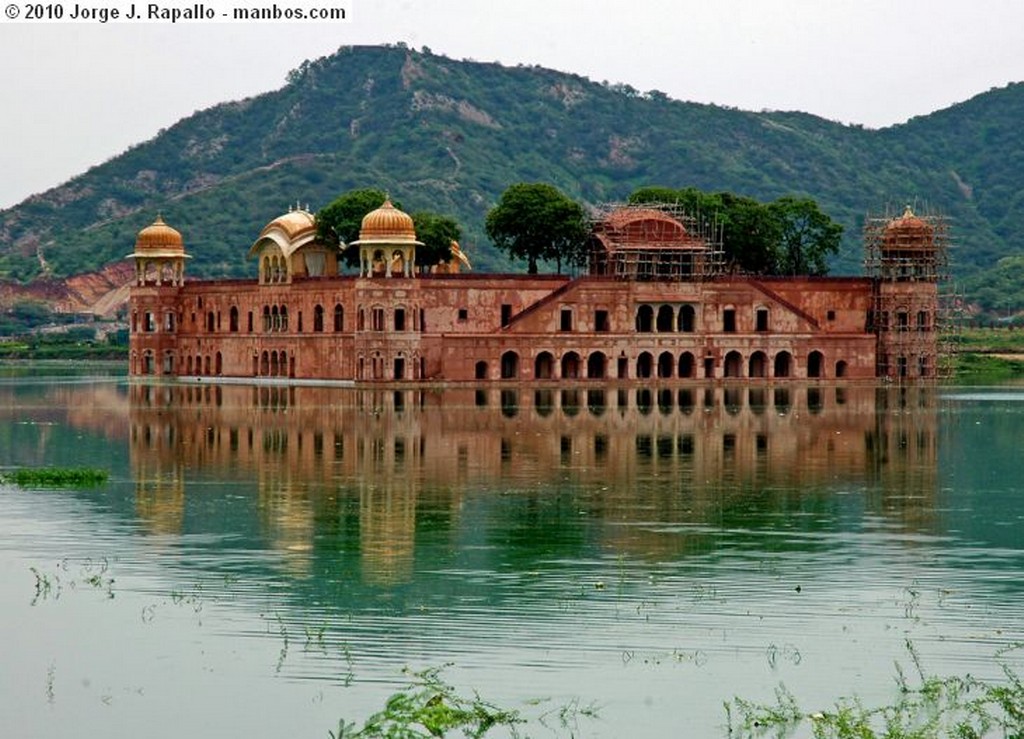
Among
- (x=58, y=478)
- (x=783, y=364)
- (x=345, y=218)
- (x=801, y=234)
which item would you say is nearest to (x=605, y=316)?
(x=783, y=364)

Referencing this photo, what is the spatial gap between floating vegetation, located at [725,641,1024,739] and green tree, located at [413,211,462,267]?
2976 inches

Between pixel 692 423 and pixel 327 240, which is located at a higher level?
pixel 327 240

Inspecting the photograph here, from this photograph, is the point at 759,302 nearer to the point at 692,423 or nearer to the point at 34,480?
the point at 692,423

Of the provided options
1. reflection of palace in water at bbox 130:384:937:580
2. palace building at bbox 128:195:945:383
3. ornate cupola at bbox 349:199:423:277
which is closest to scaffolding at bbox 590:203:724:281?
palace building at bbox 128:195:945:383

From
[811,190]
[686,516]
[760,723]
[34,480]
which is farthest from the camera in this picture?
[811,190]

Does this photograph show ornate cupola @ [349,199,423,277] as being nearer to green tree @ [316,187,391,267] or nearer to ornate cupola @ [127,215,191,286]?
green tree @ [316,187,391,267]

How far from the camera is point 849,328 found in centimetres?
9288

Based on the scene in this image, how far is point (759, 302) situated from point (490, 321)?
11674mm

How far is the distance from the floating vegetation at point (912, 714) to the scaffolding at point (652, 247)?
68674mm

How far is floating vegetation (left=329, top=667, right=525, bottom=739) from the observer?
55.4ft

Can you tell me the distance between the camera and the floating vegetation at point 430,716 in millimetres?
16888

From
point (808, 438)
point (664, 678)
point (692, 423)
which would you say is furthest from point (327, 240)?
point (664, 678)

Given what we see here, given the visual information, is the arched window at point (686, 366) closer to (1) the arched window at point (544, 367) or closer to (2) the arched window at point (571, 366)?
(2) the arched window at point (571, 366)

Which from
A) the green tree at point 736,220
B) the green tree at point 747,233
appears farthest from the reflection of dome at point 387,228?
the green tree at point 747,233
